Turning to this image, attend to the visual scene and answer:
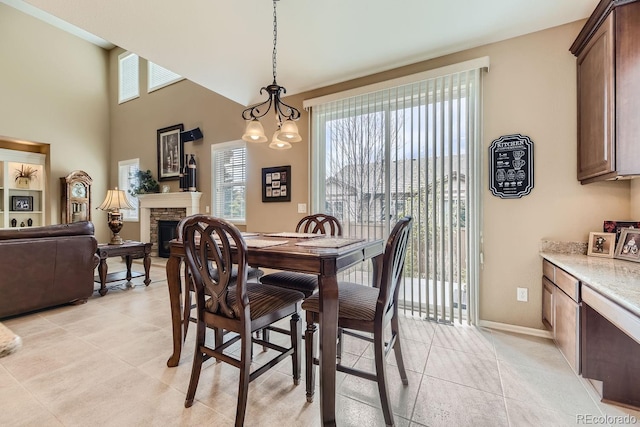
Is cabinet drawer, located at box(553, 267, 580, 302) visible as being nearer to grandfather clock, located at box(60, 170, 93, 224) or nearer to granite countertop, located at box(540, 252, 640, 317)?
granite countertop, located at box(540, 252, 640, 317)

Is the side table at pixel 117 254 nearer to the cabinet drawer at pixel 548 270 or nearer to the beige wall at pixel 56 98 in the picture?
the beige wall at pixel 56 98

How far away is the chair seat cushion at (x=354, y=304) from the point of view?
148 centimetres

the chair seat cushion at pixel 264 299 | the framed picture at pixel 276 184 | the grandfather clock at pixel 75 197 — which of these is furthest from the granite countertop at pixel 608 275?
the grandfather clock at pixel 75 197

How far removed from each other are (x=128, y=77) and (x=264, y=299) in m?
7.46

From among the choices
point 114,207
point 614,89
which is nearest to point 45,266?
point 114,207

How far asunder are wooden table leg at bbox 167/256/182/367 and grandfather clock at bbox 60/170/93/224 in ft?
19.3

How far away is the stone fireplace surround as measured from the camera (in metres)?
5.10

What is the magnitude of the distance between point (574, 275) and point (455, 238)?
99 centimetres

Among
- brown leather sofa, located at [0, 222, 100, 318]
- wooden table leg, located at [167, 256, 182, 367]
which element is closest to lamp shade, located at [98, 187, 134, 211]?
brown leather sofa, located at [0, 222, 100, 318]

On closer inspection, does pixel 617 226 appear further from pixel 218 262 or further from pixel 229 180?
pixel 229 180

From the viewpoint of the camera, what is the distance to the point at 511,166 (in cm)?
246

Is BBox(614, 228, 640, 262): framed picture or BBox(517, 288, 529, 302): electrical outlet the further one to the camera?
BBox(517, 288, 529, 302): electrical outlet

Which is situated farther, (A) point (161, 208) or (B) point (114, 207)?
(A) point (161, 208)

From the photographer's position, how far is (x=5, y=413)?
58.2 inches
